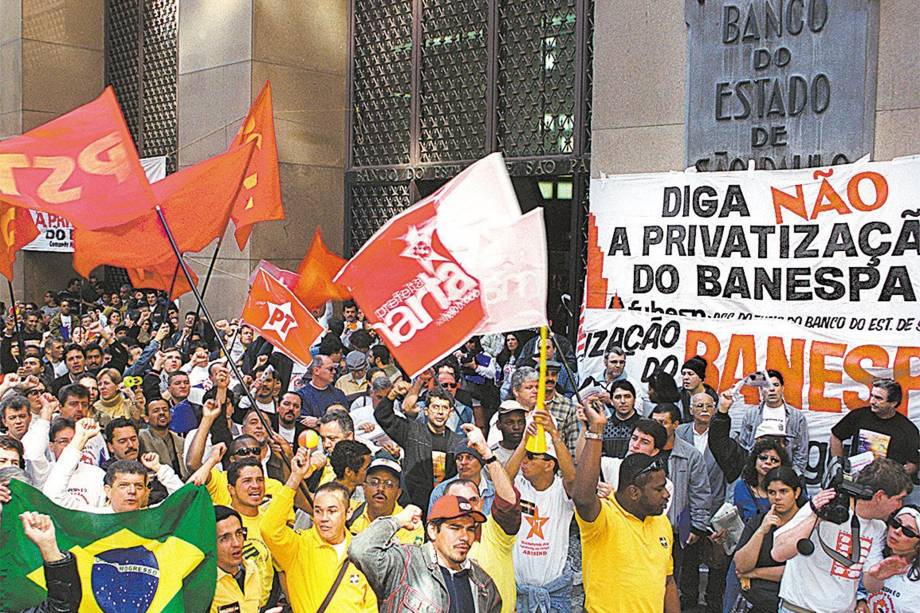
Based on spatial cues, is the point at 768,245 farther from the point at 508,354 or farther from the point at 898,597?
the point at 898,597

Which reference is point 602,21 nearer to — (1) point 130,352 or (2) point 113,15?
(1) point 130,352

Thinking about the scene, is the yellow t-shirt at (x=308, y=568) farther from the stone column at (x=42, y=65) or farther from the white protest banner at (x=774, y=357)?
the stone column at (x=42, y=65)

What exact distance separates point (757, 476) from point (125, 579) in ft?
12.4

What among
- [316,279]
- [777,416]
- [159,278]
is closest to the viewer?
[777,416]

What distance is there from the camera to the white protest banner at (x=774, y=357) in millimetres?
8406

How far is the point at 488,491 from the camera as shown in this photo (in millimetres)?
6520

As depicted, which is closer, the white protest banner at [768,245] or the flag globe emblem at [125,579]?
the flag globe emblem at [125,579]

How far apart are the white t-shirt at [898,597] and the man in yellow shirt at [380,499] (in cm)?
234

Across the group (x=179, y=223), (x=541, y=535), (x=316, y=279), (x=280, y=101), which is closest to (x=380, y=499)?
(x=541, y=535)

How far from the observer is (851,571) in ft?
Result: 17.9

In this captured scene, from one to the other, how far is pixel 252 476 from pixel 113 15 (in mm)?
17534

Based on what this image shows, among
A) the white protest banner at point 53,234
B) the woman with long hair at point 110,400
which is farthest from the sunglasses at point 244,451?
the white protest banner at point 53,234

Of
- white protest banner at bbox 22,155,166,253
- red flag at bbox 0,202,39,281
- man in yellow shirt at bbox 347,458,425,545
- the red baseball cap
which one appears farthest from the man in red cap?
white protest banner at bbox 22,155,166,253

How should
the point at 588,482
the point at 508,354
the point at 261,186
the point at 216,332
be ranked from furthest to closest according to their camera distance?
the point at 508,354
the point at 261,186
the point at 216,332
the point at 588,482
